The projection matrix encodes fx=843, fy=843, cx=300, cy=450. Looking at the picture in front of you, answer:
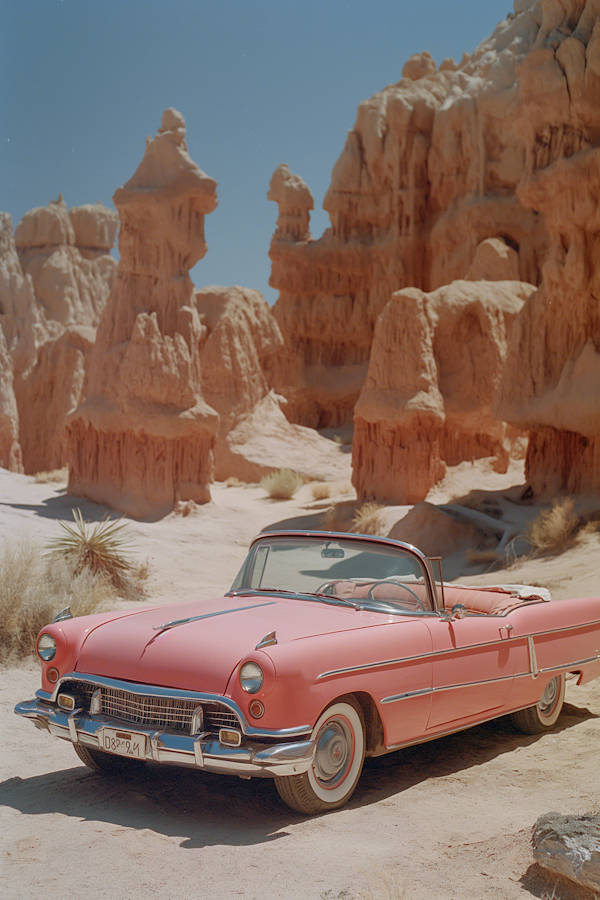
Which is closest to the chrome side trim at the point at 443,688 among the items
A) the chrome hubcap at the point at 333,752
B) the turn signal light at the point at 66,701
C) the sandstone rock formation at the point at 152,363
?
the chrome hubcap at the point at 333,752

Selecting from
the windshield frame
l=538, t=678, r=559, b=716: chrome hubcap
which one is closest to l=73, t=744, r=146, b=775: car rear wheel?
the windshield frame

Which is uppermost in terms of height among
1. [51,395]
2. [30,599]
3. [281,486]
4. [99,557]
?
[51,395]

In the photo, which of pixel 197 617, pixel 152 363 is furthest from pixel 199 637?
pixel 152 363

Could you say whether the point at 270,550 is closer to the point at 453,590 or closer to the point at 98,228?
the point at 453,590

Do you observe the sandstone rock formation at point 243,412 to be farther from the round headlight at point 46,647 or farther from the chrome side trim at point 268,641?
the chrome side trim at point 268,641

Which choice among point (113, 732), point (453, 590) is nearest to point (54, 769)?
point (113, 732)

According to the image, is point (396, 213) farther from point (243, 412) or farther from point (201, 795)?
point (201, 795)

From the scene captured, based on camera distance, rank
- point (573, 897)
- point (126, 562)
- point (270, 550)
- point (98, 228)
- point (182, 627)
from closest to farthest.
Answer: point (573, 897) < point (182, 627) < point (270, 550) < point (126, 562) < point (98, 228)

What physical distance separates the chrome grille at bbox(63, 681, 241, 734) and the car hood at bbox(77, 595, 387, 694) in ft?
0.29

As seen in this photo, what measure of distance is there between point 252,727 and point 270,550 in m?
1.77

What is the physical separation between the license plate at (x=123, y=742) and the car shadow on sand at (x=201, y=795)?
0.30 meters

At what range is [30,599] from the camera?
798 cm

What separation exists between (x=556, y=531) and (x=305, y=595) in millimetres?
8920

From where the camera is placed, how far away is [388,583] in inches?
199
